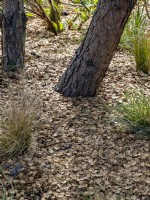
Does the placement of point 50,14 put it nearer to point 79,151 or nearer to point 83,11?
point 83,11

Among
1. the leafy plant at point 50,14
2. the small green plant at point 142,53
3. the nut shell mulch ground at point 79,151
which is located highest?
the leafy plant at point 50,14

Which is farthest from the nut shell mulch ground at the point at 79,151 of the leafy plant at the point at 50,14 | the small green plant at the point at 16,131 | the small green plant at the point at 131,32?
the leafy plant at the point at 50,14

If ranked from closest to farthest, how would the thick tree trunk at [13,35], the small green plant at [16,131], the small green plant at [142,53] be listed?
1. the small green plant at [16,131]
2. the thick tree trunk at [13,35]
3. the small green plant at [142,53]

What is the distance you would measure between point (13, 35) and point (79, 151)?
1.44 metres

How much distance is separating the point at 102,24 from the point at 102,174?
1.17m

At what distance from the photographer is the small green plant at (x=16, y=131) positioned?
2771 millimetres

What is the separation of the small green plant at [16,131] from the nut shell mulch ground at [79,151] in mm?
Answer: 73

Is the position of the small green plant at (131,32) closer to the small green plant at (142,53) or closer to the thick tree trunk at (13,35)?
the small green plant at (142,53)

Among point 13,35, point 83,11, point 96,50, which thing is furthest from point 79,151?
point 83,11

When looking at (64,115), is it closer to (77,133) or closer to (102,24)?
(77,133)

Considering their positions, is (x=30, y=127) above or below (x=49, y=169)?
above

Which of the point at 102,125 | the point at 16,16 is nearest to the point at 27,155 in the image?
the point at 102,125

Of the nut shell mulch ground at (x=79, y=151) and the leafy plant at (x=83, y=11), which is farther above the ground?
the leafy plant at (x=83, y=11)

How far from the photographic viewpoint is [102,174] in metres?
2.66
